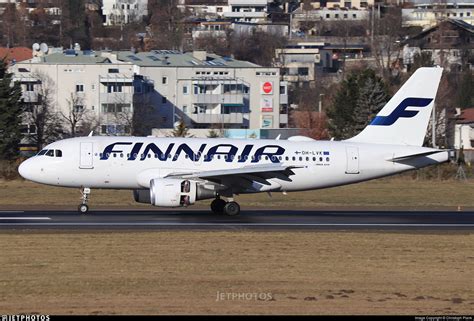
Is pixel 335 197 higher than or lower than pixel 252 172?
lower

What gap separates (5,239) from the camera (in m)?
34.2

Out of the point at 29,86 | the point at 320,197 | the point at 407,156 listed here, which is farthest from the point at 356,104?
the point at 407,156

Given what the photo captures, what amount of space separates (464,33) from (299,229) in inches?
6348

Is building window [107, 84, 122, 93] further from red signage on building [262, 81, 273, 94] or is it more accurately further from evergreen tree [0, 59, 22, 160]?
evergreen tree [0, 59, 22, 160]

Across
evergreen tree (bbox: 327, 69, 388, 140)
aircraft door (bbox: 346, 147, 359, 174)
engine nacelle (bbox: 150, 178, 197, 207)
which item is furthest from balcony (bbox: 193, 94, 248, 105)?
engine nacelle (bbox: 150, 178, 197, 207)

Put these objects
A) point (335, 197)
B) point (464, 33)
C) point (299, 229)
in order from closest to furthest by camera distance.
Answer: point (299, 229) < point (335, 197) < point (464, 33)

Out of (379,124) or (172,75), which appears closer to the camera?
(379,124)

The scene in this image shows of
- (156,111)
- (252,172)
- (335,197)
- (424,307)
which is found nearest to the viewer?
(424,307)

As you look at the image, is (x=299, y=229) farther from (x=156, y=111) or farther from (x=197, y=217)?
(x=156, y=111)

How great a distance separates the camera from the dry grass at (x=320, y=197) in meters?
51.2

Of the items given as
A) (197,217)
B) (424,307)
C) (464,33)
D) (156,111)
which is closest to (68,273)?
(424,307)

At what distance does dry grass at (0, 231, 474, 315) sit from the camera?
2547 cm

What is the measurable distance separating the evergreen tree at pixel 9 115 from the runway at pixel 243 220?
42.1m

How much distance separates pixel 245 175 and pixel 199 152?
243cm
